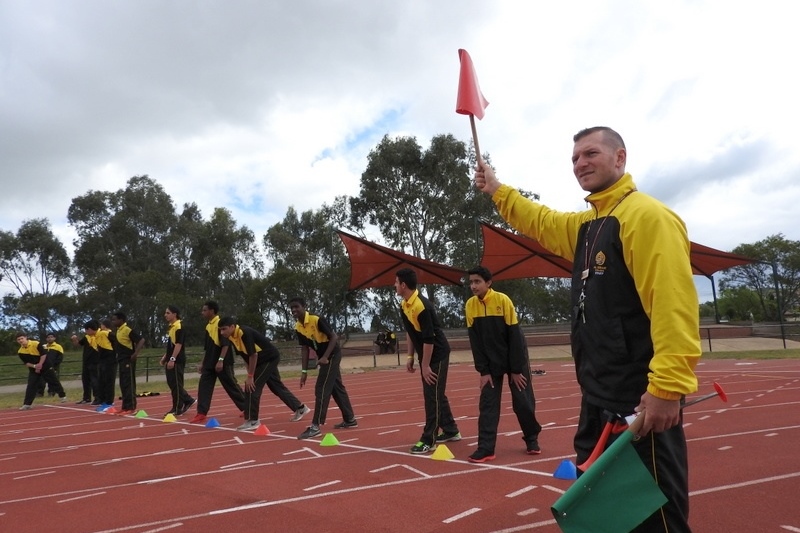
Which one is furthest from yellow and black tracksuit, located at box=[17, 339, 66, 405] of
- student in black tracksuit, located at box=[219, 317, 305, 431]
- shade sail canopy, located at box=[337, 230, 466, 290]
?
shade sail canopy, located at box=[337, 230, 466, 290]

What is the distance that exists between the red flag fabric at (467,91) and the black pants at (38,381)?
14688 millimetres

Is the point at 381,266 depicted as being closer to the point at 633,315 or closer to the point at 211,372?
the point at 211,372

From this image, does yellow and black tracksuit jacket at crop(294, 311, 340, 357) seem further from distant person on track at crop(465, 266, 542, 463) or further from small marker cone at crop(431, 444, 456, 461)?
distant person on track at crop(465, 266, 542, 463)

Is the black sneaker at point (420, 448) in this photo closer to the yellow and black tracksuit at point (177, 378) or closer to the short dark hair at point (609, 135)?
the short dark hair at point (609, 135)

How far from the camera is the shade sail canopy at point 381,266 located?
49.5 ft

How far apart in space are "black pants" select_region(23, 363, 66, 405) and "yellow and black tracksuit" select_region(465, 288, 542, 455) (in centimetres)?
1258

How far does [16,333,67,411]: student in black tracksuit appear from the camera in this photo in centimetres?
1409

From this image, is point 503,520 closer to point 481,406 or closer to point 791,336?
point 481,406

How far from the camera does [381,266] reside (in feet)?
52.9

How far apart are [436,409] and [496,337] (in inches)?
46.0

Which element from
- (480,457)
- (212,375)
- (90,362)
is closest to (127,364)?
(212,375)

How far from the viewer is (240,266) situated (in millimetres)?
49469

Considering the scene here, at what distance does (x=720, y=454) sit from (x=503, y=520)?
9.47 feet

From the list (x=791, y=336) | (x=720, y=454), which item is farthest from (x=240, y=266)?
(x=720, y=454)
